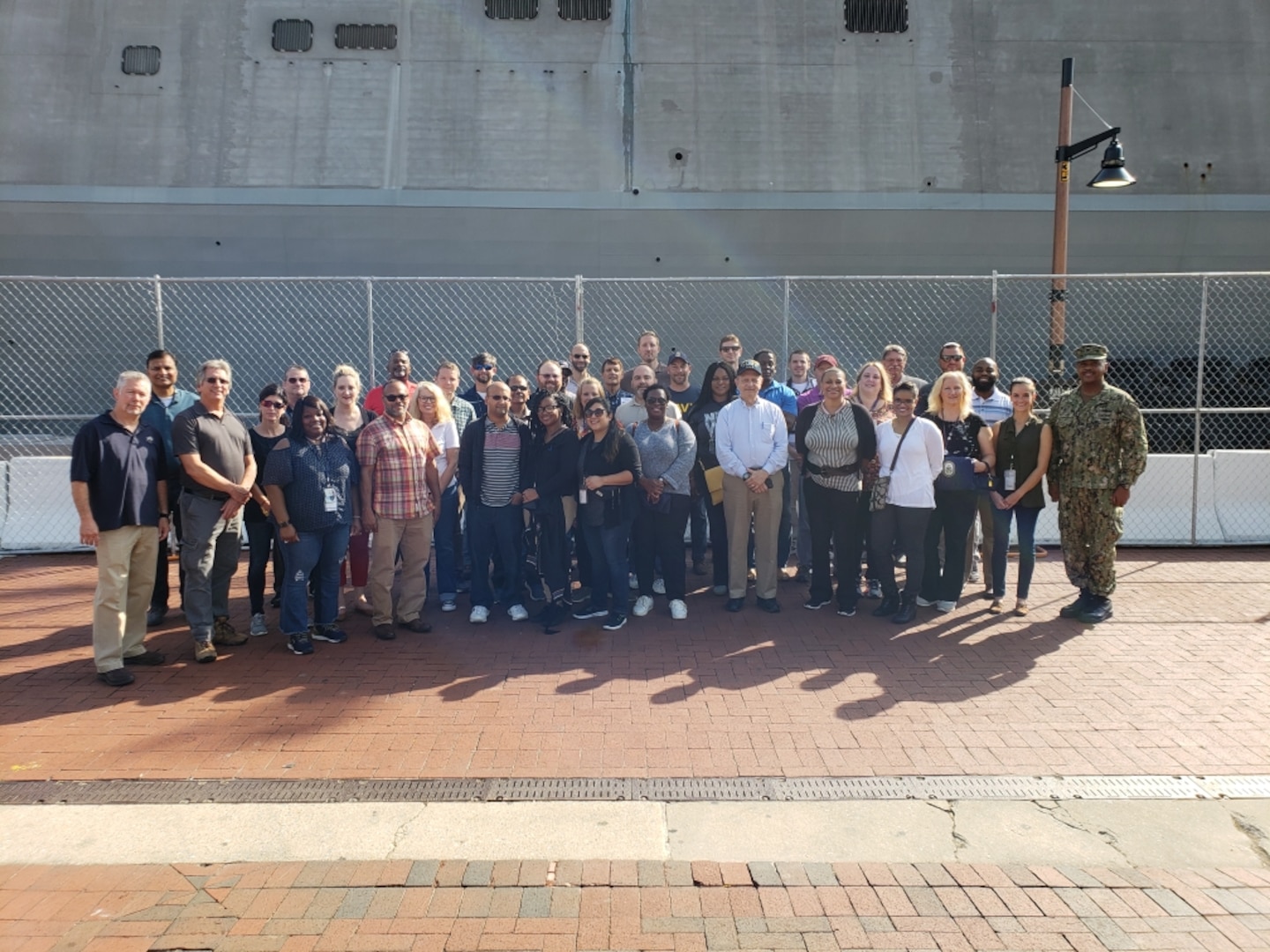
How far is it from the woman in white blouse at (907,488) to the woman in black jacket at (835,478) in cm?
16

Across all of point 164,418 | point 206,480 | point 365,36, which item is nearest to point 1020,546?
point 206,480

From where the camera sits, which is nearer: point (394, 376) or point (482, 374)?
point (394, 376)

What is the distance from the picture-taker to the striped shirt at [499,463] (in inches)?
253

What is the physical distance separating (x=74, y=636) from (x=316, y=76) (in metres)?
9.89

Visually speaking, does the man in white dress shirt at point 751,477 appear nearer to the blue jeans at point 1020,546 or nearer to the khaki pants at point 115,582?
the blue jeans at point 1020,546

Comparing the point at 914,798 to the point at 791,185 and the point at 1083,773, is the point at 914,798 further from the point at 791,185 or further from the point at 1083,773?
the point at 791,185

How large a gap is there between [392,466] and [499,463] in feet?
2.58

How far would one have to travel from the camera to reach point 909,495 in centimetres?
649

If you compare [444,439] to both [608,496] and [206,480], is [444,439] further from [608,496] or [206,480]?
[206,480]

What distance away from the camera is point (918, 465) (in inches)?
255

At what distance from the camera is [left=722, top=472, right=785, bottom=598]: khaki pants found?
22.2 ft

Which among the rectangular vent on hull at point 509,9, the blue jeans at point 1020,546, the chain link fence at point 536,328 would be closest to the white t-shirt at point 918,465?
the blue jeans at point 1020,546

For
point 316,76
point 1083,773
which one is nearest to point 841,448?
point 1083,773

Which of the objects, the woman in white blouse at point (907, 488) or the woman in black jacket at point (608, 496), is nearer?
Result: the woman in black jacket at point (608, 496)
